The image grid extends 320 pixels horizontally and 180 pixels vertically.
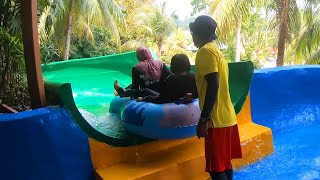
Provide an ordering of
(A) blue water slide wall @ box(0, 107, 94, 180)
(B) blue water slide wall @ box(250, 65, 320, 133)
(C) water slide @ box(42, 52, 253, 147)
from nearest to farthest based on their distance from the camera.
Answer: (A) blue water slide wall @ box(0, 107, 94, 180), (C) water slide @ box(42, 52, 253, 147), (B) blue water slide wall @ box(250, 65, 320, 133)

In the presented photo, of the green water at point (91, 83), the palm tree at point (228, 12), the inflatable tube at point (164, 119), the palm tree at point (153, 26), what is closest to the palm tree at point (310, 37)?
the palm tree at point (228, 12)

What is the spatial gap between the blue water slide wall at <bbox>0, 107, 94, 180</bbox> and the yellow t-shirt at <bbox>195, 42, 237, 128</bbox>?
1211 millimetres

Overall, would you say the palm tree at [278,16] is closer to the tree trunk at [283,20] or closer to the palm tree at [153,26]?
the tree trunk at [283,20]

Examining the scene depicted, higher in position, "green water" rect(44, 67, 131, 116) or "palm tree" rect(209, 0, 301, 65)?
"palm tree" rect(209, 0, 301, 65)

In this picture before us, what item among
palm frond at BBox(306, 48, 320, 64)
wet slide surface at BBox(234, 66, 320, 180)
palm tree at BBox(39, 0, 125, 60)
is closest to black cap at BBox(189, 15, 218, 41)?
wet slide surface at BBox(234, 66, 320, 180)

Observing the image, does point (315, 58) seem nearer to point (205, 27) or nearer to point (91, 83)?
point (91, 83)

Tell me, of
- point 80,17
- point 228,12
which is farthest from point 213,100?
point 80,17

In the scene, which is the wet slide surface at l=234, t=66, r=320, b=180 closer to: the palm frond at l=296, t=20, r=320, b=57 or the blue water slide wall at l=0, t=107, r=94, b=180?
the blue water slide wall at l=0, t=107, r=94, b=180

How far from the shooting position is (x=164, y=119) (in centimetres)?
299

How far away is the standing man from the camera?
2.38 m

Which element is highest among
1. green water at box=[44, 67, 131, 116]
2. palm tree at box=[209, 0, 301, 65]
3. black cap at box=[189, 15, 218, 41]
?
palm tree at box=[209, 0, 301, 65]

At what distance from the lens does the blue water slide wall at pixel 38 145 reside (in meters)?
2.72

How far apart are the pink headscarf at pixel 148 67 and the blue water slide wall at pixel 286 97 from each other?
145 cm

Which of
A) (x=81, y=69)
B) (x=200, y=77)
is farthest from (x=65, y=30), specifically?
(x=200, y=77)
